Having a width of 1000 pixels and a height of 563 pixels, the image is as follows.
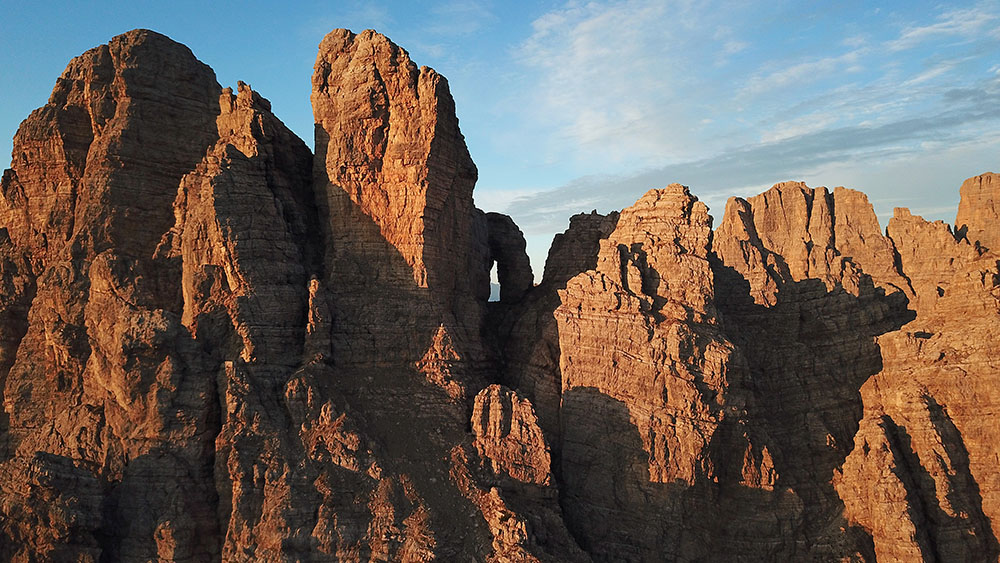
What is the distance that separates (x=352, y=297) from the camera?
3391 cm

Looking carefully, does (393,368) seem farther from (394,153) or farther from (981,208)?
(981,208)

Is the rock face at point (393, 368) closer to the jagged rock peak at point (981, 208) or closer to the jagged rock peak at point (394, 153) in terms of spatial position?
the jagged rock peak at point (394, 153)

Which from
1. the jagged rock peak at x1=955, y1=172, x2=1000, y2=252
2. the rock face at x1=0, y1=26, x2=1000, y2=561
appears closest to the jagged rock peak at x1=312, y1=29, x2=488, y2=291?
the rock face at x1=0, y1=26, x2=1000, y2=561

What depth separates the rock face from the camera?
2892 cm

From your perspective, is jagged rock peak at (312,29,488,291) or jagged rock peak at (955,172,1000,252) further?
jagged rock peak at (955,172,1000,252)

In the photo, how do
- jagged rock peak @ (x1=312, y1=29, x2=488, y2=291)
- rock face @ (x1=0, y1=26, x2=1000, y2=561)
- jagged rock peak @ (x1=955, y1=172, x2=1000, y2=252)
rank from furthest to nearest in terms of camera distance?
jagged rock peak @ (x1=955, y1=172, x2=1000, y2=252) → jagged rock peak @ (x1=312, y1=29, x2=488, y2=291) → rock face @ (x1=0, y1=26, x2=1000, y2=561)

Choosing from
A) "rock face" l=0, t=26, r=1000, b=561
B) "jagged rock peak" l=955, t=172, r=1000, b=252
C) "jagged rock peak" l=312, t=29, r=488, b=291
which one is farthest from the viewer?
"jagged rock peak" l=955, t=172, r=1000, b=252

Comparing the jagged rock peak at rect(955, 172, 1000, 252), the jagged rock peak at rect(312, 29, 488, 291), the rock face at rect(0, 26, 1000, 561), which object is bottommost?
the rock face at rect(0, 26, 1000, 561)

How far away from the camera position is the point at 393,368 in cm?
3338

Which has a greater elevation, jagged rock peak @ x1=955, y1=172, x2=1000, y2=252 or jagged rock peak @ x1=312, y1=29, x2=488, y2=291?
jagged rock peak @ x1=955, y1=172, x2=1000, y2=252

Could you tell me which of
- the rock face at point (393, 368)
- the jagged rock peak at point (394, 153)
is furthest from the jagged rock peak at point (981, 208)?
the jagged rock peak at point (394, 153)

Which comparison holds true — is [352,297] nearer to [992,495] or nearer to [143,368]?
[143,368]

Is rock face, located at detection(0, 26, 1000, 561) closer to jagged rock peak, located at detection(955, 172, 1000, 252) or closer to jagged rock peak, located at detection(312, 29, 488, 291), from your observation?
jagged rock peak, located at detection(312, 29, 488, 291)

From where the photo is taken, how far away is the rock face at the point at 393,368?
28.9m
